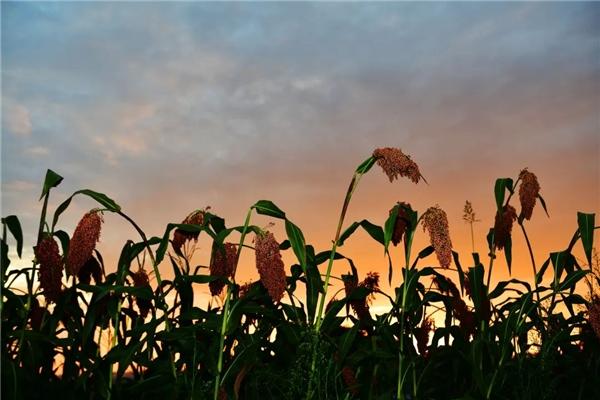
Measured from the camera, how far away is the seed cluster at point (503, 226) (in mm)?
4234

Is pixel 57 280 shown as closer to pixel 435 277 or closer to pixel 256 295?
pixel 256 295

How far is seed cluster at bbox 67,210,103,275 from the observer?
3.24 m

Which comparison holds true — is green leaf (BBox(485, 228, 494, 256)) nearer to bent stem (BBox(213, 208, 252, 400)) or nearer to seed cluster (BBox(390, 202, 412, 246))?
seed cluster (BBox(390, 202, 412, 246))

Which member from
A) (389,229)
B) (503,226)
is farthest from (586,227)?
(389,229)

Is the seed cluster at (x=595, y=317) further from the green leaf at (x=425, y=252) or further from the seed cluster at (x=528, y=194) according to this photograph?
the green leaf at (x=425, y=252)

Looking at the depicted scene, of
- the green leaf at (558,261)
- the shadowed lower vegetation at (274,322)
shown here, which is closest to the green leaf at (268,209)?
the shadowed lower vegetation at (274,322)

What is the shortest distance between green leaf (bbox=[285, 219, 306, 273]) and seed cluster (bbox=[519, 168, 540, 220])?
1427 millimetres

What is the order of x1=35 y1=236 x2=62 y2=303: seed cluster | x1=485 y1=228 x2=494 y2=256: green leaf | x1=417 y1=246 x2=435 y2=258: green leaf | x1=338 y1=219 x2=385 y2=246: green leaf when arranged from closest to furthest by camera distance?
1. x1=35 y1=236 x2=62 y2=303: seed cluster
2. x1=338 y1=219 x2=385 y2=246: green leaf
3. x1=417 y1=246 x2=435 y2=258: green leaf
4. x1=485 y1=228 x2=494 y2=256: green leaf

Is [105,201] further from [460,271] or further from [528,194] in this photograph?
[528,194]

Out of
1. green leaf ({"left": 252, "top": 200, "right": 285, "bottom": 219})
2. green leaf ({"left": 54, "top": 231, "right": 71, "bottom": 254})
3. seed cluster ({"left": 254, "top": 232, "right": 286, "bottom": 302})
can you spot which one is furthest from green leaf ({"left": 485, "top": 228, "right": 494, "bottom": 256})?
green leaf ({"left": 54, "top": 231, "right": 71, "bottom": 254})

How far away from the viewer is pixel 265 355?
160 inches

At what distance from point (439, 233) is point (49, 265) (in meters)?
1.89

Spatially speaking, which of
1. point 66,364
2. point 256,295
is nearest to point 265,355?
point 256,295

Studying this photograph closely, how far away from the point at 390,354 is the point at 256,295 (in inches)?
30.5
